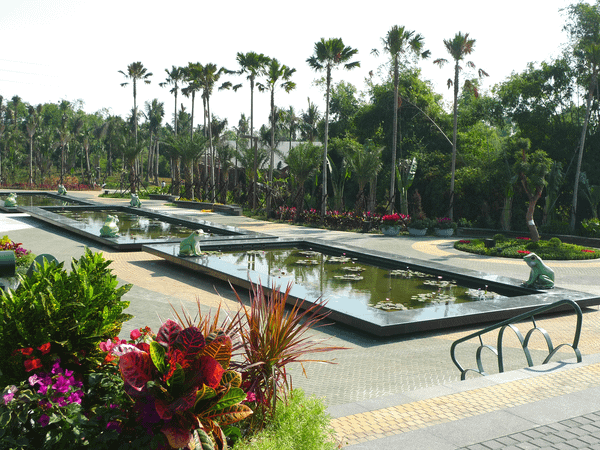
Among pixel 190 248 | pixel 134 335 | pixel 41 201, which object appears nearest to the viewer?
pixel 134 335

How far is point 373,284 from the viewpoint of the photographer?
1041 cm

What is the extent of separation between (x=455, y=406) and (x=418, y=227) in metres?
16.6

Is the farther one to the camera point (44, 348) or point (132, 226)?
point (132, 226)

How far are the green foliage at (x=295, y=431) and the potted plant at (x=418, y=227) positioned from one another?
17386 mm

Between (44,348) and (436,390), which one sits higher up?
(44,348)

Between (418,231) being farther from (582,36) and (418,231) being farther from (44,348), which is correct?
(44,348)

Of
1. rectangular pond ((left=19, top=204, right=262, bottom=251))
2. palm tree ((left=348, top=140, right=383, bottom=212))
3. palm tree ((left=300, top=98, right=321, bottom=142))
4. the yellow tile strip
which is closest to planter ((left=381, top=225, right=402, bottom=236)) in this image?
palm tree ((left=348, top=140, right=383, bottom=212))

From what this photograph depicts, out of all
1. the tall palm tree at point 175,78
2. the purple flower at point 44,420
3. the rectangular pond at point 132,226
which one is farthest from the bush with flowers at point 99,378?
the tall palm tree at point 175,78

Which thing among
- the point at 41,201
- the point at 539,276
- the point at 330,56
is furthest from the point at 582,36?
the point at 41,201

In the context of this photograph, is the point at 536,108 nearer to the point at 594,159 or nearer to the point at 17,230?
the point at 594,159

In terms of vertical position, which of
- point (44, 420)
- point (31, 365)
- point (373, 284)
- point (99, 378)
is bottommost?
point (373, 284)

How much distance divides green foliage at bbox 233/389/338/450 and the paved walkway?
0.25 m

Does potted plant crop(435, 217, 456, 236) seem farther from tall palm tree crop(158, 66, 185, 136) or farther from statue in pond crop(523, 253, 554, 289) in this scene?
tall palm tree crop(158, 66, 185, 136)

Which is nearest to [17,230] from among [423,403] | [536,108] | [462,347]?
[462,347]
